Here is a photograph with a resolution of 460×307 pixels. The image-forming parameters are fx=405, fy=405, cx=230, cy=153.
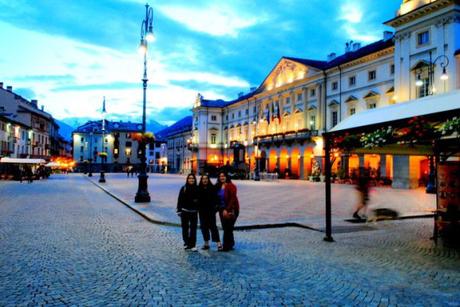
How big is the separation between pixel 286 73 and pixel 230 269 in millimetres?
55930

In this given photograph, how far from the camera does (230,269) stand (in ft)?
23.0

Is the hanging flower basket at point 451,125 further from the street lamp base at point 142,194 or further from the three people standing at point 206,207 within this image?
the street lamp base at point 142,194

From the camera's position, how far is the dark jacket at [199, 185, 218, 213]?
8539mm

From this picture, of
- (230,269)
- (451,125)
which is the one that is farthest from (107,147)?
(451,125)

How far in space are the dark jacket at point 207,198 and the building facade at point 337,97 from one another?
4.98 metres

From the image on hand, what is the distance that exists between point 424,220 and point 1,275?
12.3 meters

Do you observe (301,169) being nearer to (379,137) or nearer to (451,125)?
(379,137)

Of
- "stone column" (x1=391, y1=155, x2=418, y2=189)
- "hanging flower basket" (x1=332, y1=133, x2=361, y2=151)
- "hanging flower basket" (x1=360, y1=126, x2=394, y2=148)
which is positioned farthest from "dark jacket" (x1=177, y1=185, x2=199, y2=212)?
"stone column" (x1=391, y1=155, x2=418, y2=189)

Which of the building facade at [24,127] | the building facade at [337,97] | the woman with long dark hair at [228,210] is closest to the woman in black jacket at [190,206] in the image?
the woman with long dark hair at [228,210]

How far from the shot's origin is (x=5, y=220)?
1292 centimetres

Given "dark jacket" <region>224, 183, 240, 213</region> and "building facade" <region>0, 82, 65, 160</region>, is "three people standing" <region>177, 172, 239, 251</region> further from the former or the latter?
"building facade" <region>0, 82, 65, 160</region>

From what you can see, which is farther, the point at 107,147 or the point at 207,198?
the point at 107,147

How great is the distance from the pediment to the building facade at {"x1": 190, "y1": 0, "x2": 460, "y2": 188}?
0.14m

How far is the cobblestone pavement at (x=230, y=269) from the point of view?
550 centimetres
